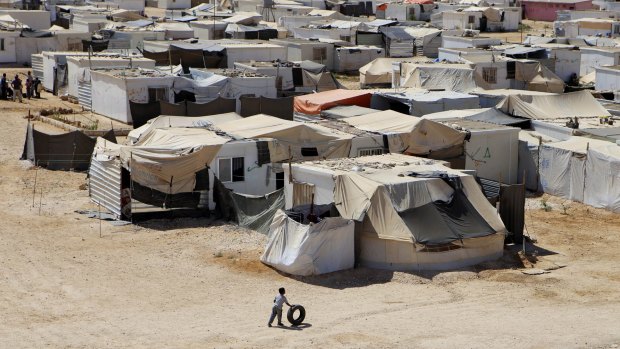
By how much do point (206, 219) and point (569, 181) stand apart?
928 cm

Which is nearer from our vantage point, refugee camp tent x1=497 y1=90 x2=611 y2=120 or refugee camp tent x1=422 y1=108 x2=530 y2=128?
refugee camp tent x1=422 y1=108 x2=530 y2=128

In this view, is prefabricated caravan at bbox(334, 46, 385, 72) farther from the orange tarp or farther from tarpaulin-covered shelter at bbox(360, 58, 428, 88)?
the orange tarp

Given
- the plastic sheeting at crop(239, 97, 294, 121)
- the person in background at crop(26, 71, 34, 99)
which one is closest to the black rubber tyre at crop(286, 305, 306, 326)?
the plastic sheeting at crop(239, 97, 294, 121)

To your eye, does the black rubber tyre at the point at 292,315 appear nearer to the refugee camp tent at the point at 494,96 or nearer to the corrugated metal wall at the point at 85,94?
the refugee camp tent at the point at 494,96

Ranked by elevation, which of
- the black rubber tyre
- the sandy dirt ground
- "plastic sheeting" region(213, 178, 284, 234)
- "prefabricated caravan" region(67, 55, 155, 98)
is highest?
"prefabricated caravan" region(67, 55, 155, 98)

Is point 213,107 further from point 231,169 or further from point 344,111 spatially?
point 231,169

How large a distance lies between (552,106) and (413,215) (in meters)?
13.3

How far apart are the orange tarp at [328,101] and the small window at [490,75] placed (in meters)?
10.0

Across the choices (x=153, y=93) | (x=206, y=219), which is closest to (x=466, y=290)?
(x=206, y=219)

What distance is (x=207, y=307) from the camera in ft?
64.6

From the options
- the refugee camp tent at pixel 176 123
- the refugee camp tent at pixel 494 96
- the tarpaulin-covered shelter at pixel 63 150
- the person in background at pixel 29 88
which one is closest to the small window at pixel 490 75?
the refugee camp tent at pixel 494 96

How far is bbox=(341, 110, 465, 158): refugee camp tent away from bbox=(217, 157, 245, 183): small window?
4012 mm

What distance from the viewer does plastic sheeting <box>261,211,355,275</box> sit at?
21.7 m

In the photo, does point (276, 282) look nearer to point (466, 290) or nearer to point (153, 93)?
point (466, 290)
